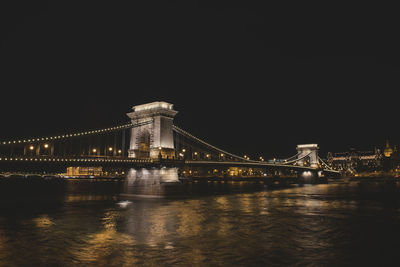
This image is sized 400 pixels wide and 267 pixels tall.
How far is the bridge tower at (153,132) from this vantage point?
43.4 meters

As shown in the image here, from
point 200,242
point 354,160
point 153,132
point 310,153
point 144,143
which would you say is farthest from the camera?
point 354,160

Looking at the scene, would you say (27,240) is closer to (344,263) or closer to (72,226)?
(72,226)

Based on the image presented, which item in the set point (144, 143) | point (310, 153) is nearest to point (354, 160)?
point (310, 153)

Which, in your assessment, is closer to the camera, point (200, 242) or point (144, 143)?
point (200, 242)

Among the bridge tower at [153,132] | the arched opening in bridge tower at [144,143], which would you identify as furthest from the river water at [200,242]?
the arched opening in bridge tower at [144,143]

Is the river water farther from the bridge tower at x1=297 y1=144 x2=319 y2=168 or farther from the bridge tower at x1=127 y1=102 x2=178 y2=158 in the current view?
the bridge tower at x1=297 y1=144 x2=319 y2=168

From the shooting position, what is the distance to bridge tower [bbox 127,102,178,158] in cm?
4338

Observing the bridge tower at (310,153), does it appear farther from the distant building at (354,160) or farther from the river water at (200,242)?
the river water at (200,242)

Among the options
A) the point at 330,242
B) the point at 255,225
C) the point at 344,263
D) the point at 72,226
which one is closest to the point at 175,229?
the point at 255,225

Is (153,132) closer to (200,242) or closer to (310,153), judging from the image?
(200,242)

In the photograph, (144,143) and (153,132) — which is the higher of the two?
(153,132)

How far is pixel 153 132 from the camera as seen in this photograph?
43844 millimetres

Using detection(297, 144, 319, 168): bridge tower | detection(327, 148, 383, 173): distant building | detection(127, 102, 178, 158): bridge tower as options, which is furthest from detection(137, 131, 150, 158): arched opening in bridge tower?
detection(327, 148, 383, 173): distant building

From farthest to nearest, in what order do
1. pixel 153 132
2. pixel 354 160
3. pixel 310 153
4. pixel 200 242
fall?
pixel 354 160
pixel 310 153
pixel 153 132
pixel 200 242
